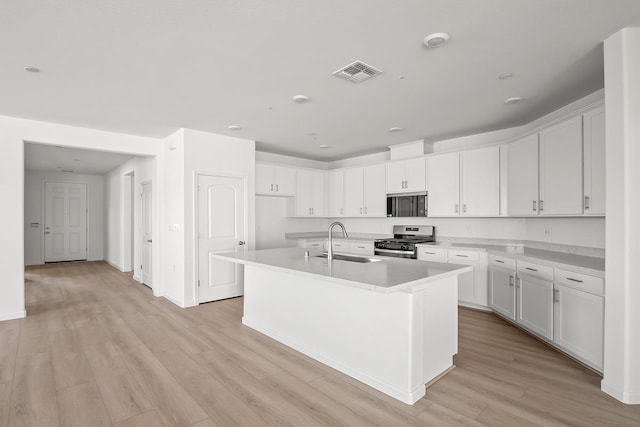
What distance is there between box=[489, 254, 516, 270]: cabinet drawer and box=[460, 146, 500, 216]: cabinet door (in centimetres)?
70

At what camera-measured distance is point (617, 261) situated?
7.66 ft

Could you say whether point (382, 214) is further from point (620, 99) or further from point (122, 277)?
point (122, 277)

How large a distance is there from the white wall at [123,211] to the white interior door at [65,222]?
63 centimetres

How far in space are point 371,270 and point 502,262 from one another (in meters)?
2.36

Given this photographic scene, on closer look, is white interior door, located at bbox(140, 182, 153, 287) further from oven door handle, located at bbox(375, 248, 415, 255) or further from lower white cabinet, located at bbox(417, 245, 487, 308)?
lower white cabinet, located at bbox(417, 245, 487, 308)

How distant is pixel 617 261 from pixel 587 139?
134 cm

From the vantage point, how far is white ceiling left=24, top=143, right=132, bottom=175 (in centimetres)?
611

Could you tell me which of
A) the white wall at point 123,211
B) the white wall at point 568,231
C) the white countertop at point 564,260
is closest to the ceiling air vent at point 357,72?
the white countertop at point 564,260

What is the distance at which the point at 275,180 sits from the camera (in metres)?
6.18

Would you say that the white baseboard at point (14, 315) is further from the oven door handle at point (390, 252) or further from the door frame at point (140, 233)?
the oven door handle at point (390, 252)

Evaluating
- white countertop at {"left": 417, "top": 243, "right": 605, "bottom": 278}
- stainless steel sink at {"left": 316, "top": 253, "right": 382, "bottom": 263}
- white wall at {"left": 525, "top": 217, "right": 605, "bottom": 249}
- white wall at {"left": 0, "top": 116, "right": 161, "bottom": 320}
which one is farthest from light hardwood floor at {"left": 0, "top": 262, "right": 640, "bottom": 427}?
white wall at {"left": 525, "top": 217, "right": 605, "bottom": 249}

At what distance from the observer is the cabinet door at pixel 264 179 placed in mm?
5941

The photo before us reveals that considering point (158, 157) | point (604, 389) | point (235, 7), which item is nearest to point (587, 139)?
point (604, 389)

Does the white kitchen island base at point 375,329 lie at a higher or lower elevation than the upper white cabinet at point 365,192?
lower
